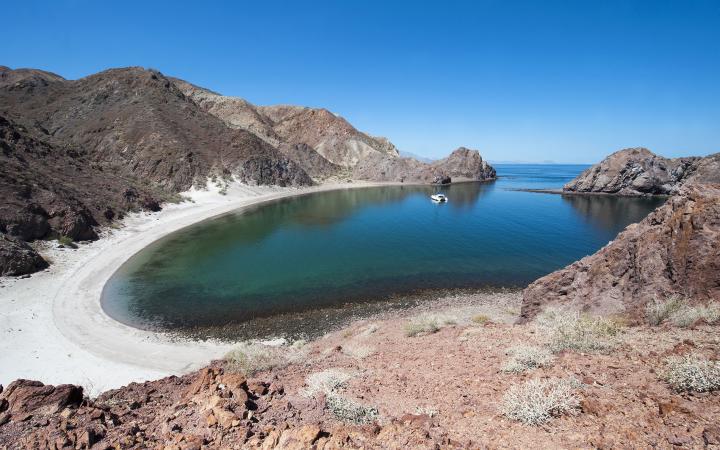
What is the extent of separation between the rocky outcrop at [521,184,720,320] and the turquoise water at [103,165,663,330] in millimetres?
11436

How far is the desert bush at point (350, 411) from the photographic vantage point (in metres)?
6.07

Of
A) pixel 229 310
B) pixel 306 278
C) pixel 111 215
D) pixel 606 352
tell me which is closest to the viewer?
pixel 606 352

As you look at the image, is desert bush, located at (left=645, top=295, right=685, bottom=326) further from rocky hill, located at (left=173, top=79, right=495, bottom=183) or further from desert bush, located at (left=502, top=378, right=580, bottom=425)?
rocky hill, located at (left=173, top=79, right=495, bottom=183)

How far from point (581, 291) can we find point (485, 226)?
Answer: 3267 centimetres

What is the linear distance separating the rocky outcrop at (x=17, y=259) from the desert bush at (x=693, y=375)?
103ft

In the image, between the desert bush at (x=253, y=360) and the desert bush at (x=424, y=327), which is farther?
the desert bush at (x=424, y=327)

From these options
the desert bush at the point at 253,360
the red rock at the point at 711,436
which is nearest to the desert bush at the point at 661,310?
the red rock at the point at 711,436

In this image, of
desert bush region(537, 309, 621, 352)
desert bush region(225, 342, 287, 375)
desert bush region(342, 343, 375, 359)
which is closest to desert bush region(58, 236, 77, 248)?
Result: desert bush region(225, 342, 287, 375)

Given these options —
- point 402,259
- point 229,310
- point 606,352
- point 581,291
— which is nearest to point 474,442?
point 606,352

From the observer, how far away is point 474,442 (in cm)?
517

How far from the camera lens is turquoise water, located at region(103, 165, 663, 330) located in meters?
21.5

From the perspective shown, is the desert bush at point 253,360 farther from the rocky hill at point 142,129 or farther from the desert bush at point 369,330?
the rocky hill at point 142,129

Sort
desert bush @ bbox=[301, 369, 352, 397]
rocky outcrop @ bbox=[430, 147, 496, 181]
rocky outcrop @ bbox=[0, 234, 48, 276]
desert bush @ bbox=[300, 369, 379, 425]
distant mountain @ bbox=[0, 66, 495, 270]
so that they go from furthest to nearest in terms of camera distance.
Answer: rocky outcrop @ bbox=[430, 147, 496, 181]
distant mountain @ bbox=[0, 66, 495, 270]
rocky outcrop @ bbox=[0, 234, 48, 276]
desert bush @ bbox=[301, 369, 352, 397]
desert bush @ bbox=[300, 369, 379, 425]

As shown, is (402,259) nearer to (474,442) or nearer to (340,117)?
(474,442)
